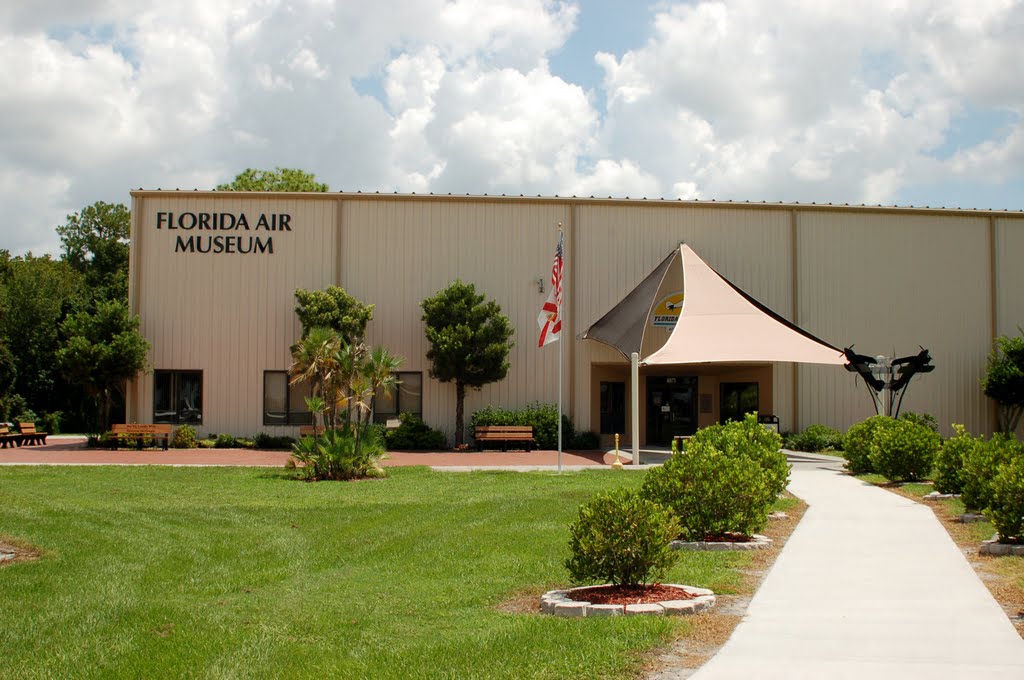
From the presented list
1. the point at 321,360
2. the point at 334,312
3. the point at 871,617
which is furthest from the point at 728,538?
the point at 334,312

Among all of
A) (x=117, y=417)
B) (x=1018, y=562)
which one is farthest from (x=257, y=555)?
(x=117, y=417)

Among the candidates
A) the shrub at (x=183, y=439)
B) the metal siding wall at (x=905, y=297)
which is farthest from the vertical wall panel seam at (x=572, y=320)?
the shrub at (x=183, y=439)

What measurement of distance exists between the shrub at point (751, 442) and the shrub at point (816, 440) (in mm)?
15989

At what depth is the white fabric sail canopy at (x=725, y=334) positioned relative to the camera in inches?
1034

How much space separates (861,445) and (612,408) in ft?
44.6

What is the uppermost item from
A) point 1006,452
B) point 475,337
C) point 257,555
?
point 475,337

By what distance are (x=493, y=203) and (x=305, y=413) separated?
9228mm

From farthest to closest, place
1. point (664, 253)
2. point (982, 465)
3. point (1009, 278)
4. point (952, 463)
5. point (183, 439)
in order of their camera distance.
A: point (1009, 278), point (664, 253), point (183, 439), point (952, 463), point (982, 465)

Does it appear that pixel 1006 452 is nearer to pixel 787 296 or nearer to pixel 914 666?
pixel 914 666

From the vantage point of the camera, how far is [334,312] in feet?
100

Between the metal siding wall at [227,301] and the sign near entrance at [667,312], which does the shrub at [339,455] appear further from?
the sign near entrance at [667,312]

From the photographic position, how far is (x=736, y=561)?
33.8ft

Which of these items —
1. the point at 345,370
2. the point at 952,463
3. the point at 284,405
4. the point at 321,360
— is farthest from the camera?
the point at 284,405

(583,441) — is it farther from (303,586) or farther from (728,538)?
(303,586)
